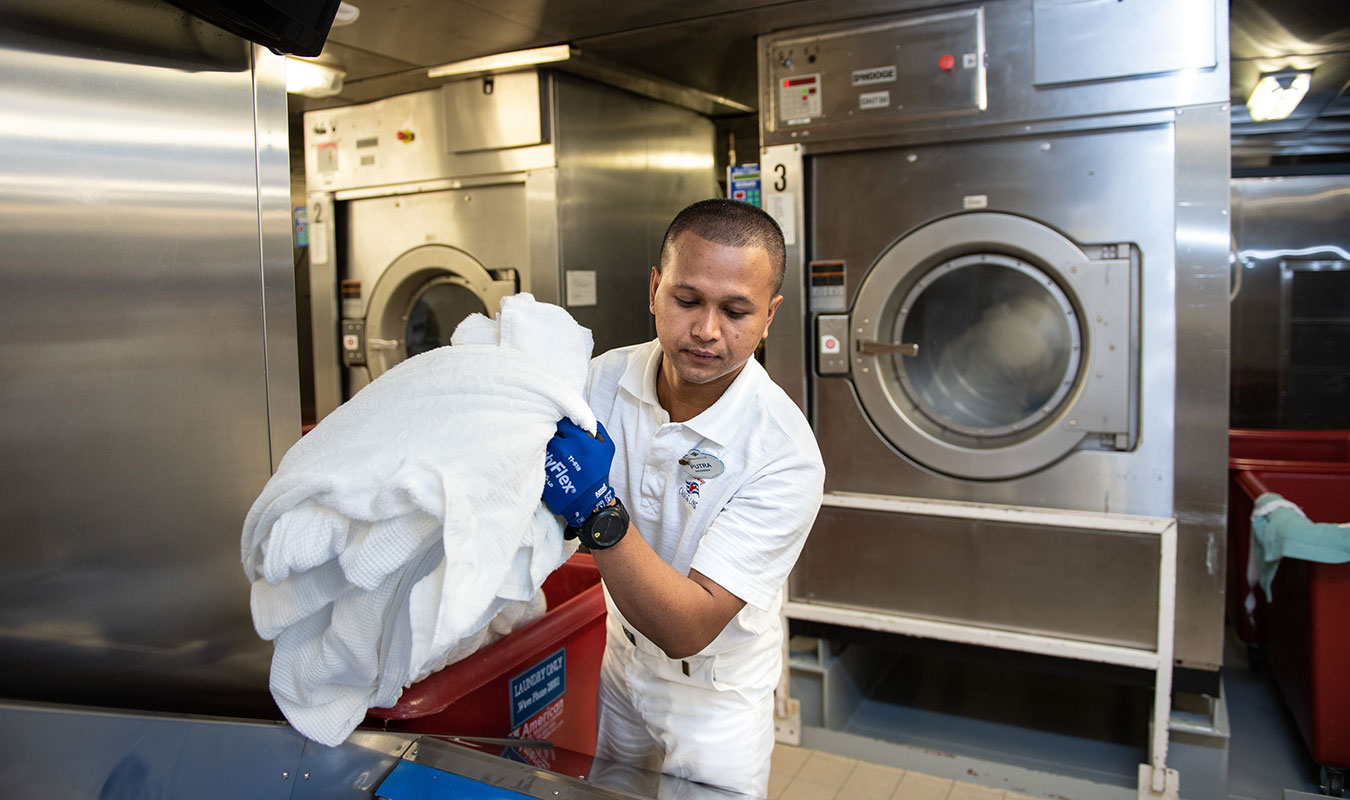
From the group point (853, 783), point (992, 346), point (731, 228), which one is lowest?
point (853, 783)

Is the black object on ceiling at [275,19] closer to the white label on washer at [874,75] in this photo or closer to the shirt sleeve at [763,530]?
the shirt sleeve at [763,530]

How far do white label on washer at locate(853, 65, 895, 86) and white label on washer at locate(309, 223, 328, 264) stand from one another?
252 centimetres

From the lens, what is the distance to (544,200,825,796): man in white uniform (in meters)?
1.46

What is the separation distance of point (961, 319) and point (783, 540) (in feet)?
5.88

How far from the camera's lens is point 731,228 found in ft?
5.03

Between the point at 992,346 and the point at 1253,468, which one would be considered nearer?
the point at 992,346

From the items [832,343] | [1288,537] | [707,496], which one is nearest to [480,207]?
[832,343]

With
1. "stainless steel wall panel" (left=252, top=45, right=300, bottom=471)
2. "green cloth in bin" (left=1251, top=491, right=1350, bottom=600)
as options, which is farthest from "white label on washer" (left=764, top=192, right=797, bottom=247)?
"stainless steel wall panel" (left=252, top=45, right=300, bottom=471)

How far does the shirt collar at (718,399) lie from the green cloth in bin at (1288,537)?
199 centimetres

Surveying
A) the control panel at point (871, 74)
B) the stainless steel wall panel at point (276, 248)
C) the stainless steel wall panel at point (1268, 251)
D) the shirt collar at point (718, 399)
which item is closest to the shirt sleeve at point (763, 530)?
the shirt collar at point (718, 399)

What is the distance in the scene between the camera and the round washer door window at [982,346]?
2865mm

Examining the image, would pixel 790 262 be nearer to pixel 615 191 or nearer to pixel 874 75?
pixel 874 75

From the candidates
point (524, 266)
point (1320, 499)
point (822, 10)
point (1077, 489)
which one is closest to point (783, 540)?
point (1077, 489)

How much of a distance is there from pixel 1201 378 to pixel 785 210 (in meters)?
1.40
